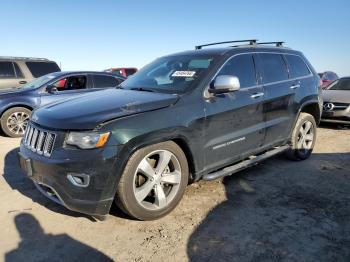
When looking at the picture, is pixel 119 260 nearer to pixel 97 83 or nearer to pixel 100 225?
pixel 100 225

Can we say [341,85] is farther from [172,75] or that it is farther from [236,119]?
[172,75]

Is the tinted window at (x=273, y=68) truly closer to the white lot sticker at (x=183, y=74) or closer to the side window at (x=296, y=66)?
the side window at (x=296, y=66)

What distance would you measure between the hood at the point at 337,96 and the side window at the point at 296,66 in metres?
3.49

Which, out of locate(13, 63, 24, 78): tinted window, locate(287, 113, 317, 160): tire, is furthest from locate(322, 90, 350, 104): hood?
locate(13, 63, 24, 78): tinted window

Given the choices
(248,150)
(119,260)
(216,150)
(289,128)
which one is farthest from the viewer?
(289,128)

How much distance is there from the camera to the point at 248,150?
4516mm

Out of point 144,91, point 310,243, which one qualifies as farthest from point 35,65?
point 310,243

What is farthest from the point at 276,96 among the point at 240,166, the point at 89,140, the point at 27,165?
the point at 27,165

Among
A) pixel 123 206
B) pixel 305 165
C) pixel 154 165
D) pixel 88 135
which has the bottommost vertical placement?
pixel 305 165

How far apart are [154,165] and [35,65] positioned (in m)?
8.44

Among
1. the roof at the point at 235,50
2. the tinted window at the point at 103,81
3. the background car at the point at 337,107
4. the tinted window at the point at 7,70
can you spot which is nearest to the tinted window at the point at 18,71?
the tinted window at the point at 7,70

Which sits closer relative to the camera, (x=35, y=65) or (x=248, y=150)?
(x=248, y=150)

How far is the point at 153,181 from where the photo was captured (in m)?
3.51

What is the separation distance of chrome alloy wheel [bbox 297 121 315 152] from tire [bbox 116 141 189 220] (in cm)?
273
